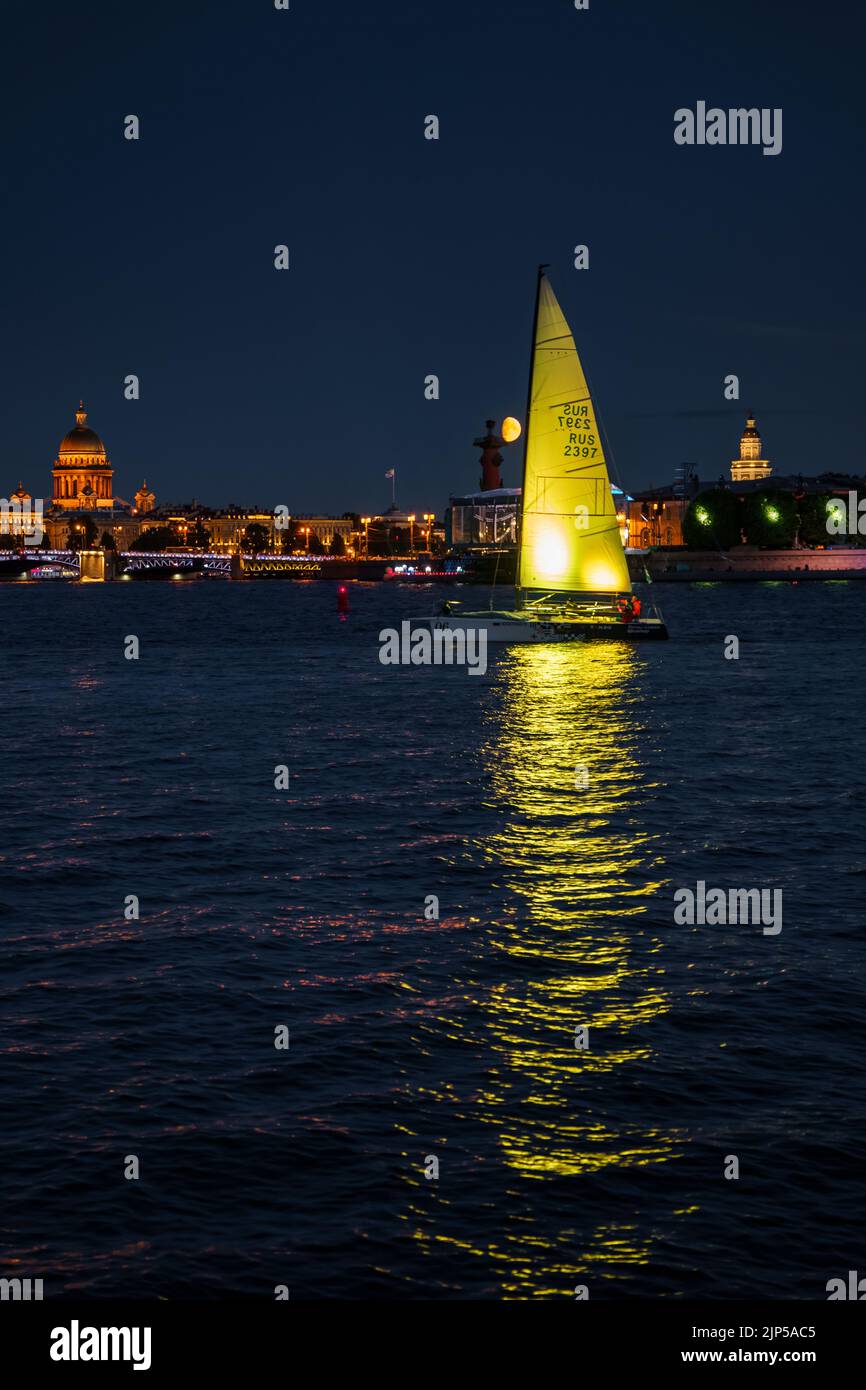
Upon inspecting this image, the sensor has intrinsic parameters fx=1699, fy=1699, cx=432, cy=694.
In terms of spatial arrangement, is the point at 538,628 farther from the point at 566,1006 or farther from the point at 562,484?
the point at 566,1006

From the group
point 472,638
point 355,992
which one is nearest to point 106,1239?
point 355,992

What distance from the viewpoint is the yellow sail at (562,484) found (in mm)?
58438

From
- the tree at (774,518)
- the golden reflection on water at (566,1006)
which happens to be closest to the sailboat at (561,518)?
the golden reflection on water at (566,1006)
